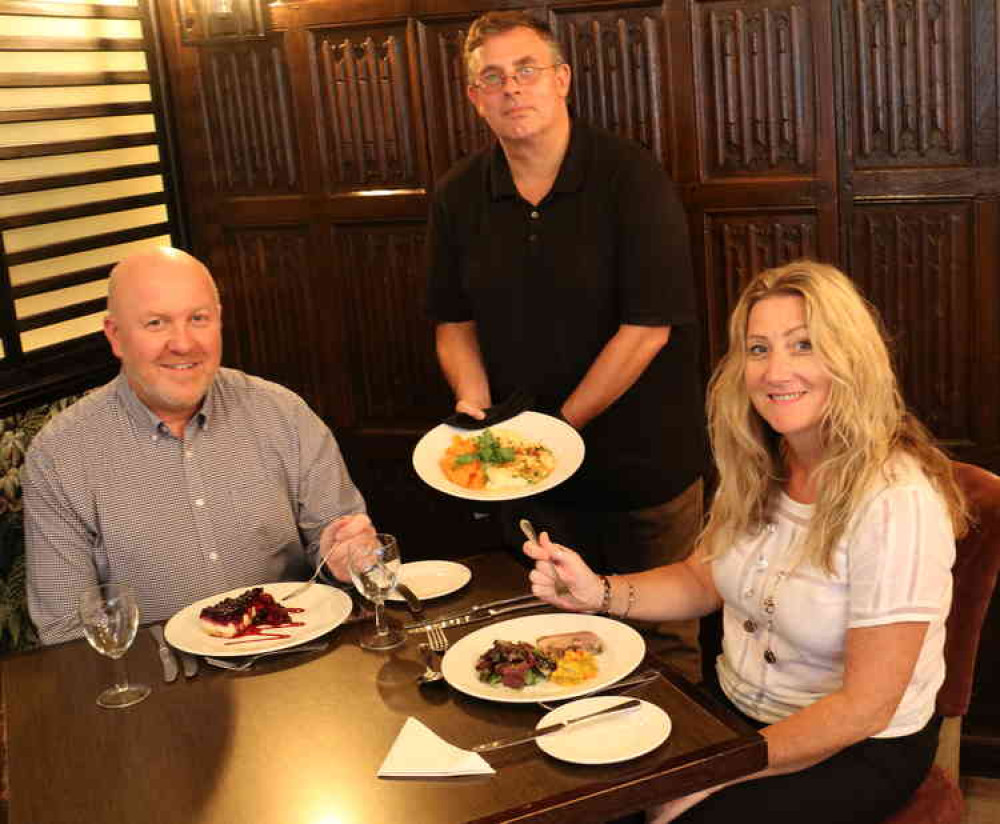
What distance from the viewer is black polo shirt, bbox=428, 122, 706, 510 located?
10.00 ft

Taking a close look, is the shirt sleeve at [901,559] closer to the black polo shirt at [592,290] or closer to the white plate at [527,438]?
the white plate at [527,438]

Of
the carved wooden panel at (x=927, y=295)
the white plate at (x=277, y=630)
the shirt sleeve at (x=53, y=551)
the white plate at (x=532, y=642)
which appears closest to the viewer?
the white plate at (x=532, y=642)

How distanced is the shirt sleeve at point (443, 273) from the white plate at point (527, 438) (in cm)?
54

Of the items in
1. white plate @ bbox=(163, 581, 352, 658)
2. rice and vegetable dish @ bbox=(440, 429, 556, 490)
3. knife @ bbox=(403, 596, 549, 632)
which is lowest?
knife @ bbox=(403, 596, 549, 632)

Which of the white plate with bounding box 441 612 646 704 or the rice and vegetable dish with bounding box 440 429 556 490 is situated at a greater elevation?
the rice and vegetable dish with bounding box 440 429 556 490

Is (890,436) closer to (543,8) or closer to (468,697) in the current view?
(468,697)

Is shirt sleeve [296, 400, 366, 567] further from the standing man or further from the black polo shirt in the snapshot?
the black polo shirt

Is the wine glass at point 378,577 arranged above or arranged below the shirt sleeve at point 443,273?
below

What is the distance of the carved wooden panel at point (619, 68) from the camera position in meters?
3.47

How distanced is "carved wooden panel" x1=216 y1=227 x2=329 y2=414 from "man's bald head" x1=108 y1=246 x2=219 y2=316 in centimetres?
156

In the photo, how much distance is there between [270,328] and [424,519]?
2.55 ft

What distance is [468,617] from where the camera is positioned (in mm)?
2117

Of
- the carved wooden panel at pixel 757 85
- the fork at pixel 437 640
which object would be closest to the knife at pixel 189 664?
the fork at pixel 437 640

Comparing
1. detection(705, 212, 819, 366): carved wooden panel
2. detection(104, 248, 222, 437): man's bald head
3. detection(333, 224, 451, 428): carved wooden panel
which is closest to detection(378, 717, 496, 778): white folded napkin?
detection(104, 248, 222, 437): man's bald head
